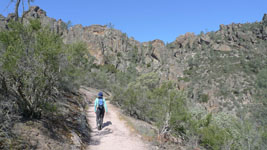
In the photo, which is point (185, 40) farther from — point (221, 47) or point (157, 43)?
point (221, 47)

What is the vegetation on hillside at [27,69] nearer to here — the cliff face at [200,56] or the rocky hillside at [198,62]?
the rocky hillside at [198,62]

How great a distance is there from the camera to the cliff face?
51156 millimetres

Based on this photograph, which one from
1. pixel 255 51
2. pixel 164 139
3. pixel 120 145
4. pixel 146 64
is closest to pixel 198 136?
pixel 164 139

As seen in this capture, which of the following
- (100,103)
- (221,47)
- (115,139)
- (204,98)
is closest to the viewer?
(115,139)

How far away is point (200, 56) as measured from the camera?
76.4m

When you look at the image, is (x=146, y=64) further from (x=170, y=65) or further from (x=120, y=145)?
(x=120, y=145)

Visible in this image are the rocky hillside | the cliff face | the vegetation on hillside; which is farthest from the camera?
the cliff face

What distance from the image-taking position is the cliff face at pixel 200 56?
51156 millimetres

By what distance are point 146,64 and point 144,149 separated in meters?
64.9

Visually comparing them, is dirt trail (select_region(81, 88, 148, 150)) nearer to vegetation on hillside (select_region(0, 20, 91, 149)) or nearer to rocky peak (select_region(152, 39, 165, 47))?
vegetation on hillside (select_region(0, 20, 91, 149))

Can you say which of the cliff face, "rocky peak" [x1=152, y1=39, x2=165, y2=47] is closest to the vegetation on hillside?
the cliff face

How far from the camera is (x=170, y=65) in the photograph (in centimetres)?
6588

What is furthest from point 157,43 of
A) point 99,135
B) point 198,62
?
point 99,135

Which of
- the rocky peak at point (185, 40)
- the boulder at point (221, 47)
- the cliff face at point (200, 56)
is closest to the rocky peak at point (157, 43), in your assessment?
the cliff face at point (200, 56)
